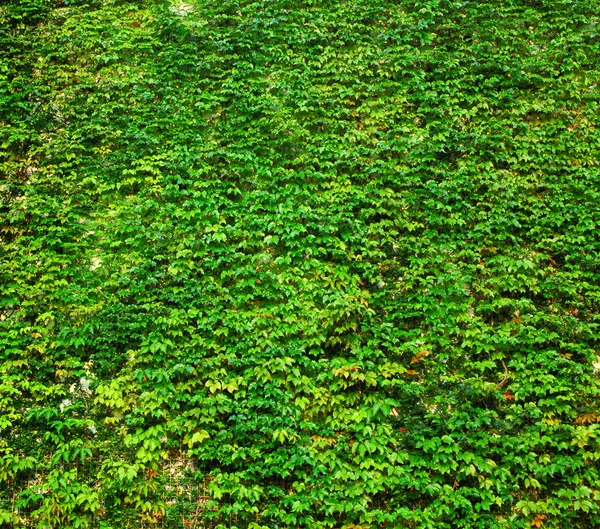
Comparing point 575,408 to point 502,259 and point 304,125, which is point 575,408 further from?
point 304,125

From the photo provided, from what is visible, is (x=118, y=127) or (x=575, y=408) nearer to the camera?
(x=575, y=408)

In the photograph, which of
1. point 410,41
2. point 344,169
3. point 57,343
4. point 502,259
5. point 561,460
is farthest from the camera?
point 410,41

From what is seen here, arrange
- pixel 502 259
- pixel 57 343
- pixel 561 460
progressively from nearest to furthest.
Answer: pixel 561 460 → pixel 57 343 → pixel 502 259

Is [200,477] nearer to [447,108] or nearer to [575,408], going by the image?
[575,408]

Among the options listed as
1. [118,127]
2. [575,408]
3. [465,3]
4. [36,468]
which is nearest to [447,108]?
[465,3]

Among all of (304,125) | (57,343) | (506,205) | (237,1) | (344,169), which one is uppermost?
(237,1)

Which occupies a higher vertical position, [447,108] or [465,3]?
[465,3]
